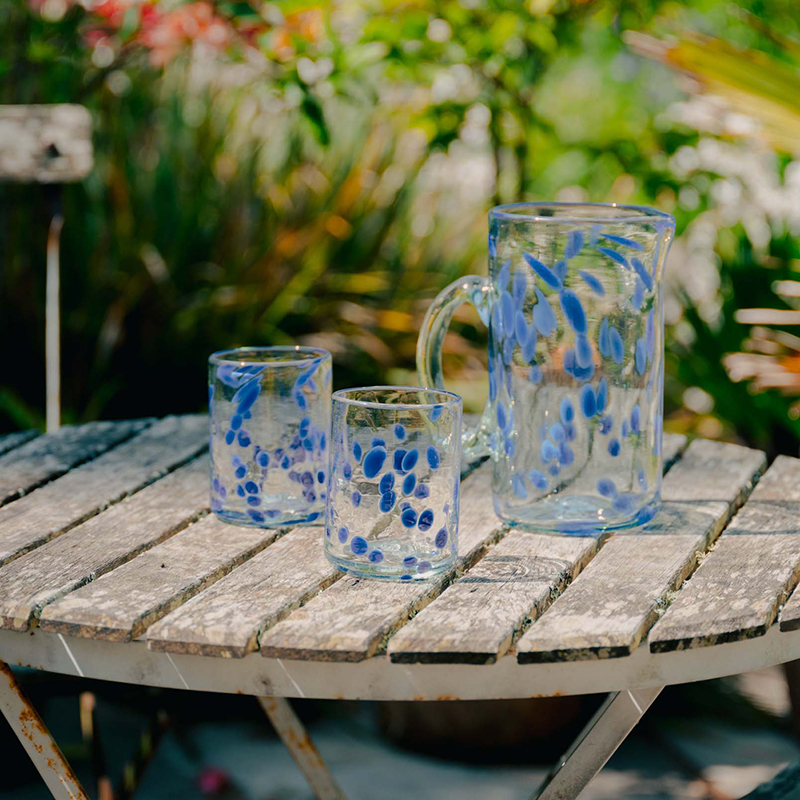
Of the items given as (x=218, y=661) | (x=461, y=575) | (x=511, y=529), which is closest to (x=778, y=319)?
(x=511, y=529)

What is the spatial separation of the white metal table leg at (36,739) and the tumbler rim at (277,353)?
1.24ft

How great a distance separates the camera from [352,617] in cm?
95

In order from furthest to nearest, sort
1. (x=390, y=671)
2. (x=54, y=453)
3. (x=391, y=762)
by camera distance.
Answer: (x=391, y=762) → (x=54, y=453) → (x=390, y=671)

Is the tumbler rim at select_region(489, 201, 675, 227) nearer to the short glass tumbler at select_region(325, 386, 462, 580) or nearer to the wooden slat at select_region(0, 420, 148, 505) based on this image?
the short glass tumbler at select_region(325, 386, 462, 580)

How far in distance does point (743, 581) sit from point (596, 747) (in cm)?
20

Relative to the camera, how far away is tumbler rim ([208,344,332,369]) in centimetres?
121

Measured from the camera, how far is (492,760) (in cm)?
230

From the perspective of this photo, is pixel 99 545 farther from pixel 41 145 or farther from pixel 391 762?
pixel 391 762

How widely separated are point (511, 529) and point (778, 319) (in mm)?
1185

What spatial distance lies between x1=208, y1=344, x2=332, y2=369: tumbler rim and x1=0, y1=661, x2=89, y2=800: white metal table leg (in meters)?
0.38

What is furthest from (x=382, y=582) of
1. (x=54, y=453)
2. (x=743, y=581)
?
(x=54, y=453)

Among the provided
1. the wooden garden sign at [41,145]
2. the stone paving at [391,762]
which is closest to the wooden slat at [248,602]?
the wooden garden sign at [41,145]

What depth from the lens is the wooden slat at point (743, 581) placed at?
93cm

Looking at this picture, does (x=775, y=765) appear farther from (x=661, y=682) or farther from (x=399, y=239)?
(x=399, y=239)
